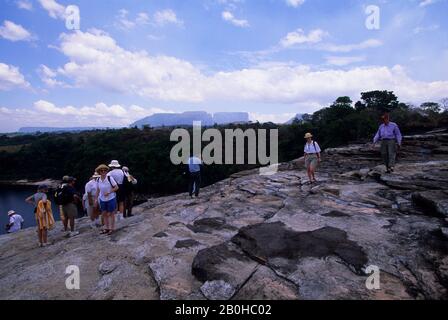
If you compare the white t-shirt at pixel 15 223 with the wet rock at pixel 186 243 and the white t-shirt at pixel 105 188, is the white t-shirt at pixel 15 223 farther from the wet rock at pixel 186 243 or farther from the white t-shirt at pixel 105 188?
the wet rock at pixel 186 243

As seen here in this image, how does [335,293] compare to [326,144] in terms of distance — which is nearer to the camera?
[335,293]

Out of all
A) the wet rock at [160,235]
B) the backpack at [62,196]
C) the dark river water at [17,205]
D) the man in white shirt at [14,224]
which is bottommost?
the dark river water at [17,205]

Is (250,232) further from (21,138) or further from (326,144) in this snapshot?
(21,138)

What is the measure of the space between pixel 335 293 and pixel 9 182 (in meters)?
77.4

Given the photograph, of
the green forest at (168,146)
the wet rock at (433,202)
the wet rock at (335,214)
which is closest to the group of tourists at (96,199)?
the wet rock at (335,214)

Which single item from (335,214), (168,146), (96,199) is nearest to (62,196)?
(96,199)

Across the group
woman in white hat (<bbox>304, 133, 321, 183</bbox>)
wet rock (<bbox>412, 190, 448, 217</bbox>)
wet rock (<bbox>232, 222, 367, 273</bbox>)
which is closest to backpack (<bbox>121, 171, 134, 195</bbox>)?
wet rock (<bbox>232, 222, 367, 273</bbox>)

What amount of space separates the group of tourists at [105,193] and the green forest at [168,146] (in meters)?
13.7

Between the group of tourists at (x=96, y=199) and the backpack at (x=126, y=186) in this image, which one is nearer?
the group of tourists at (x=96, y=199)

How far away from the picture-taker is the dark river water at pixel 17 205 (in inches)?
1464

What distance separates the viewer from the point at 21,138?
107 meters

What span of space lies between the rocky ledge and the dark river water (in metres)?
33.8
